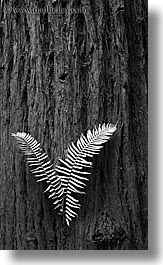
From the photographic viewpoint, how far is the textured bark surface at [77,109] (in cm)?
145

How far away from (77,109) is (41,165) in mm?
187

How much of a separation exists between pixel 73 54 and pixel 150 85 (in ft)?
0.79

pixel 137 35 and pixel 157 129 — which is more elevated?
pixel 137 35

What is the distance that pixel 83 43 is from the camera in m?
1.47

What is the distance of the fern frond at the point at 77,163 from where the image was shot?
1.43 meters

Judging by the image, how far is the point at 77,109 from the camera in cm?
147

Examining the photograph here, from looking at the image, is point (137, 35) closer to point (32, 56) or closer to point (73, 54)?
point (73, 54)

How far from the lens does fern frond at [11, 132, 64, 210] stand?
144 cm

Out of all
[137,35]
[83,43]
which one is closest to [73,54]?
[83,43]

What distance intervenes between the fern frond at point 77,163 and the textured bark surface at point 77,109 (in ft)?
0.08

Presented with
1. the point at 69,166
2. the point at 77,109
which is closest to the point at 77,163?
the point at 69,166

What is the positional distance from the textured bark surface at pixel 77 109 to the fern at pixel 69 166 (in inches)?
0.8

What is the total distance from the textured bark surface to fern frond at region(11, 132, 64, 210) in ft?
0.07

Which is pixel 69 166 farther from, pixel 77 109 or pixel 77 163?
pixel 77 109
